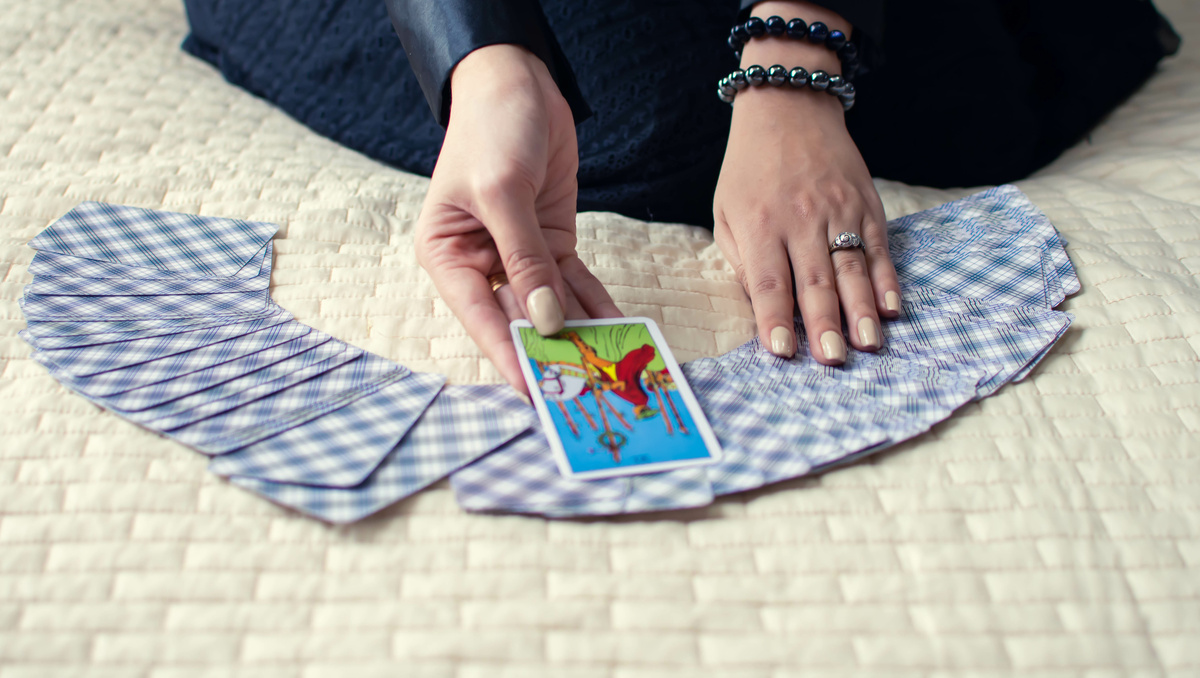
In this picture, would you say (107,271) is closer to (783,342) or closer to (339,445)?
(339,445)

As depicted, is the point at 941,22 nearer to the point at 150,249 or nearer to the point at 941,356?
the point at 941,356

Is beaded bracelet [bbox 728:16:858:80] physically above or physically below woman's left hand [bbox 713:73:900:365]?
above

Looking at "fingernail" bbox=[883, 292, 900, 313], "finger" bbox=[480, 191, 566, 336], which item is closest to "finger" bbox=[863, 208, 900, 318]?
"fingernail" bbox=[883, 292, 900, 313]

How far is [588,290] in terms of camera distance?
0.77 meters

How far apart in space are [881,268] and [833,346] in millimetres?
135

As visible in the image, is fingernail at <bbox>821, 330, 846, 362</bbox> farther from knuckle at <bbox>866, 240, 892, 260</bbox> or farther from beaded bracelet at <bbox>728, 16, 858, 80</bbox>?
beaded bracelet at <bbox>728, 16, 858, 80</bbox>

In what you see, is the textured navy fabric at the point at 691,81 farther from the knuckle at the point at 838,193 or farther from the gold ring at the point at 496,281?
the gold ring at the point at 496,281

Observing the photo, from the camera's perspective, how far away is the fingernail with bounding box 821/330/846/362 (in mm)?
714

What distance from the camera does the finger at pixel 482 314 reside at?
670 mm

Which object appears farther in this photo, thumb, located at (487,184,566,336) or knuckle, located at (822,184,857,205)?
knuckle, located at (822,184,857,205)

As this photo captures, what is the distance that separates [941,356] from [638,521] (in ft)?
1.19

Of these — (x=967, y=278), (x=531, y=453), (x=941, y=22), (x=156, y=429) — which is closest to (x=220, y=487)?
(x=156, y=429)

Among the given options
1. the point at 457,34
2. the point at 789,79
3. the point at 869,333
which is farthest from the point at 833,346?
the point at 457,34

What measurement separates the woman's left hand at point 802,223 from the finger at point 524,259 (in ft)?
0.74
